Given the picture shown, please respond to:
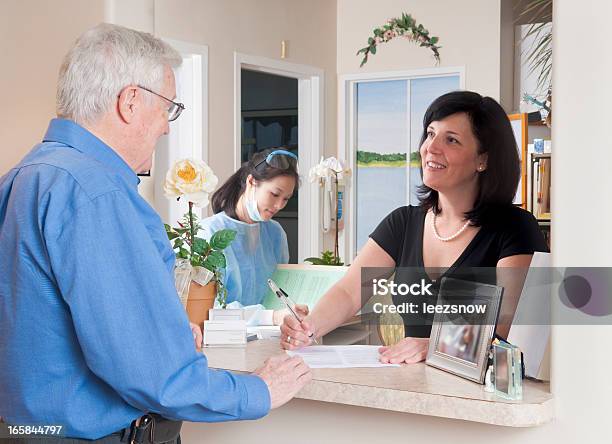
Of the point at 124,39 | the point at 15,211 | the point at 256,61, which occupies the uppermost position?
the point at 256,61

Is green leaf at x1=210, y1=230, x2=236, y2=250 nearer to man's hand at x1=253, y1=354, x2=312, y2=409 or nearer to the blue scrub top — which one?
the blue scrub top

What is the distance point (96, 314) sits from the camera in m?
1.25

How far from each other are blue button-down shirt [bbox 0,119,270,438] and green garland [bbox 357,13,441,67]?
177cm

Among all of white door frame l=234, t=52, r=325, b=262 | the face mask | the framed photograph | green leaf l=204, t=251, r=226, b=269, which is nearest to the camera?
the framed photograph

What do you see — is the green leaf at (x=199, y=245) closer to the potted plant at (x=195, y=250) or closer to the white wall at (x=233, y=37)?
the potted plant at (x=195, y=250)

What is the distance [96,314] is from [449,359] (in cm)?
88

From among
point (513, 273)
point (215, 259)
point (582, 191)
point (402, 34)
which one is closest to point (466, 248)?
point (513, 273)

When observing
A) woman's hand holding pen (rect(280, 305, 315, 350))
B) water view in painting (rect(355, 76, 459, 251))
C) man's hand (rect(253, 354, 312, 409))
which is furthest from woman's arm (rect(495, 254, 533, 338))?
water view in painting (rect(355, 76, 459, 251))

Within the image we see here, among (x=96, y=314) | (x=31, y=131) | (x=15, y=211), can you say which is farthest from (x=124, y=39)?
(x=31, y=131)

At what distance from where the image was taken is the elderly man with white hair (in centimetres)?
126

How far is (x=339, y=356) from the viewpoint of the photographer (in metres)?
2.03

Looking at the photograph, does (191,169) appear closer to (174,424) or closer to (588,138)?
(174,424)

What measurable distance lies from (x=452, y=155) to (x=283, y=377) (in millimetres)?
1029

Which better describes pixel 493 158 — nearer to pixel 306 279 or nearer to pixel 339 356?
pixel 339 356
